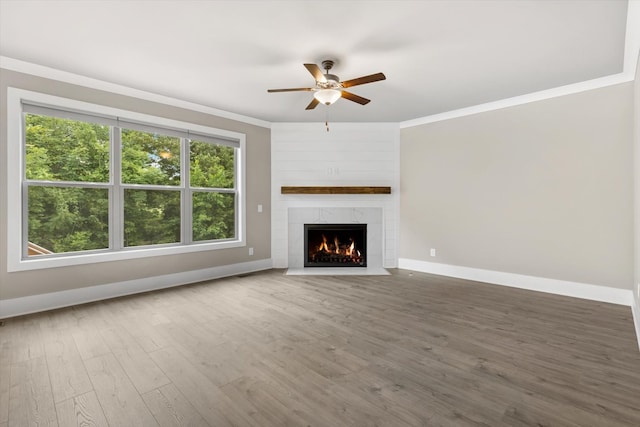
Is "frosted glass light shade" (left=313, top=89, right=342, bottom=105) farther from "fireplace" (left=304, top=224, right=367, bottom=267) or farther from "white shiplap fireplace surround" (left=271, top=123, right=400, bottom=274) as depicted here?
"fireplace" (left=304, top=224, right=367, bottom=267)

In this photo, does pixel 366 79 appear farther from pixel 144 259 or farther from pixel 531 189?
pixel 144 259

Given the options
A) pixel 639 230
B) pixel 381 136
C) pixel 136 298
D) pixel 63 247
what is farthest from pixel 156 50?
pixel 639 230

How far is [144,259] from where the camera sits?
396 centimetres

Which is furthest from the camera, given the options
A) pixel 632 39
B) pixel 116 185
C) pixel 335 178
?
pixel 335 178

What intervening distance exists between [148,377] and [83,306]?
2.09 m

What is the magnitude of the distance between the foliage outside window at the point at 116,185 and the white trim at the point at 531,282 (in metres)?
3.42

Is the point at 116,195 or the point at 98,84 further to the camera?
the point at 116,195

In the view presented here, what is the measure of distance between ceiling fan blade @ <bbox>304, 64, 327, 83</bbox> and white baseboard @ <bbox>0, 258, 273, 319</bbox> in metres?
3.21

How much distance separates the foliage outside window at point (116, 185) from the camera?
329 cm

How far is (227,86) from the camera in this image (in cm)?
375

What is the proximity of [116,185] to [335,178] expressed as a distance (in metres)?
3.24

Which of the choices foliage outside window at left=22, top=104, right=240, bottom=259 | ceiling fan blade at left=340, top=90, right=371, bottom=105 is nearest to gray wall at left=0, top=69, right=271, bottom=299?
foliage outside window at left=22, top=104, right=240, bottom=259

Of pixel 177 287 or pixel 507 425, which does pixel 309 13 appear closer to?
pixel 507 425

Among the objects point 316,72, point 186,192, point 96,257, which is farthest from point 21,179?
point 316,72
